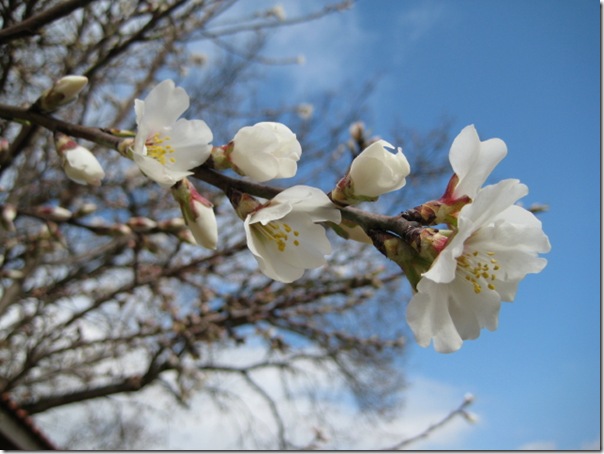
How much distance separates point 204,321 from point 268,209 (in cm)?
299

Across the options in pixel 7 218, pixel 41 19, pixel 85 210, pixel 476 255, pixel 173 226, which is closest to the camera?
pixel 476 255

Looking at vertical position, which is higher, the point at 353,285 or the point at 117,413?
the point at 353,285

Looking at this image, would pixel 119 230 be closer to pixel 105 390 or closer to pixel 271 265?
pixel 271 265

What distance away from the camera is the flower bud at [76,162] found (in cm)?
108

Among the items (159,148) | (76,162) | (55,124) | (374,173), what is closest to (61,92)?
(55,124)

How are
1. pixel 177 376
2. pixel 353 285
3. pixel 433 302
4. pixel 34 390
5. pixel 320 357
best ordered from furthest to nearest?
pixel 320 357
pixel 34 390
pixel 177 376
pixel 353 285
pixel 433 302

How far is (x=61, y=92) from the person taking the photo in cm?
113

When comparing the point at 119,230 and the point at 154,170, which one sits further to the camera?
the point at 119,230

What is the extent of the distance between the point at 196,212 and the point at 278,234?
0.54 feet

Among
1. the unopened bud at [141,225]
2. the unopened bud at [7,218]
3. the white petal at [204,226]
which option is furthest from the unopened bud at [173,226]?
the white petal at [204,226]

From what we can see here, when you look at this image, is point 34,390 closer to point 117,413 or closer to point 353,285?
point 117,413

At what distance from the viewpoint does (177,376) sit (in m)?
4.44

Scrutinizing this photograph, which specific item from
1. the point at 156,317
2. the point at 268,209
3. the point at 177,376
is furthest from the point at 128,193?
the point at 268,209

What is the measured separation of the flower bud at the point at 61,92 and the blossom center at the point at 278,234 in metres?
0.57
